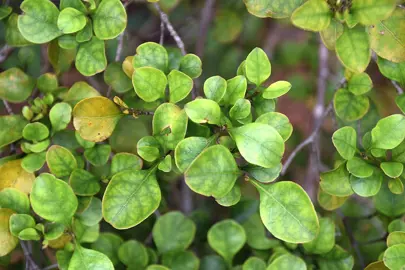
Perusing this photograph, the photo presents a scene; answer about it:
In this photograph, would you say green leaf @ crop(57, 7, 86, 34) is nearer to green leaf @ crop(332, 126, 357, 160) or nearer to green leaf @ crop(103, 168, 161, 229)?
green leaf @ crop(103, 168, 161, 229)

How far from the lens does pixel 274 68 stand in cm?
217

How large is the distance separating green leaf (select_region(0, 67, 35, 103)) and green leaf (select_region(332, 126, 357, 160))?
2.25ft

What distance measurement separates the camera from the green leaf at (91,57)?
1.00 m

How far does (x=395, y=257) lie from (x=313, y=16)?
1.61 feet

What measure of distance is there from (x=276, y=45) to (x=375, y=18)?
116cm

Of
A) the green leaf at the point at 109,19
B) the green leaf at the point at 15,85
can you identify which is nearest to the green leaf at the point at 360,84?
the green leaf at the point at 109,19

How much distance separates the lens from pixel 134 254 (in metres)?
1.10

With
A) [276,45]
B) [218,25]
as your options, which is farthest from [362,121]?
[276,45]

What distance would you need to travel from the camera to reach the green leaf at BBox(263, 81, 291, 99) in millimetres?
923

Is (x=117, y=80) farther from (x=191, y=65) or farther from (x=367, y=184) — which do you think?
(x=367, y=184)

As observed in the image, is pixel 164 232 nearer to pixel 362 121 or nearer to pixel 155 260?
pixel 155 260

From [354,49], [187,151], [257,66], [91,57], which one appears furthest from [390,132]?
[91,57]

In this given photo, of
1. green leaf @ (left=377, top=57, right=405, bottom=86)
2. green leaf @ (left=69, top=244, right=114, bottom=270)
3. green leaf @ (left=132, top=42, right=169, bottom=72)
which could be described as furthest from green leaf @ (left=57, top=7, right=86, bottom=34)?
green leaf @ (left=377, top=57, right=405, bottom=86)

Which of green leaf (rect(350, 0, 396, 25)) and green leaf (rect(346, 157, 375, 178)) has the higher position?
green leaf (rect(350, 0, 396, 25))
